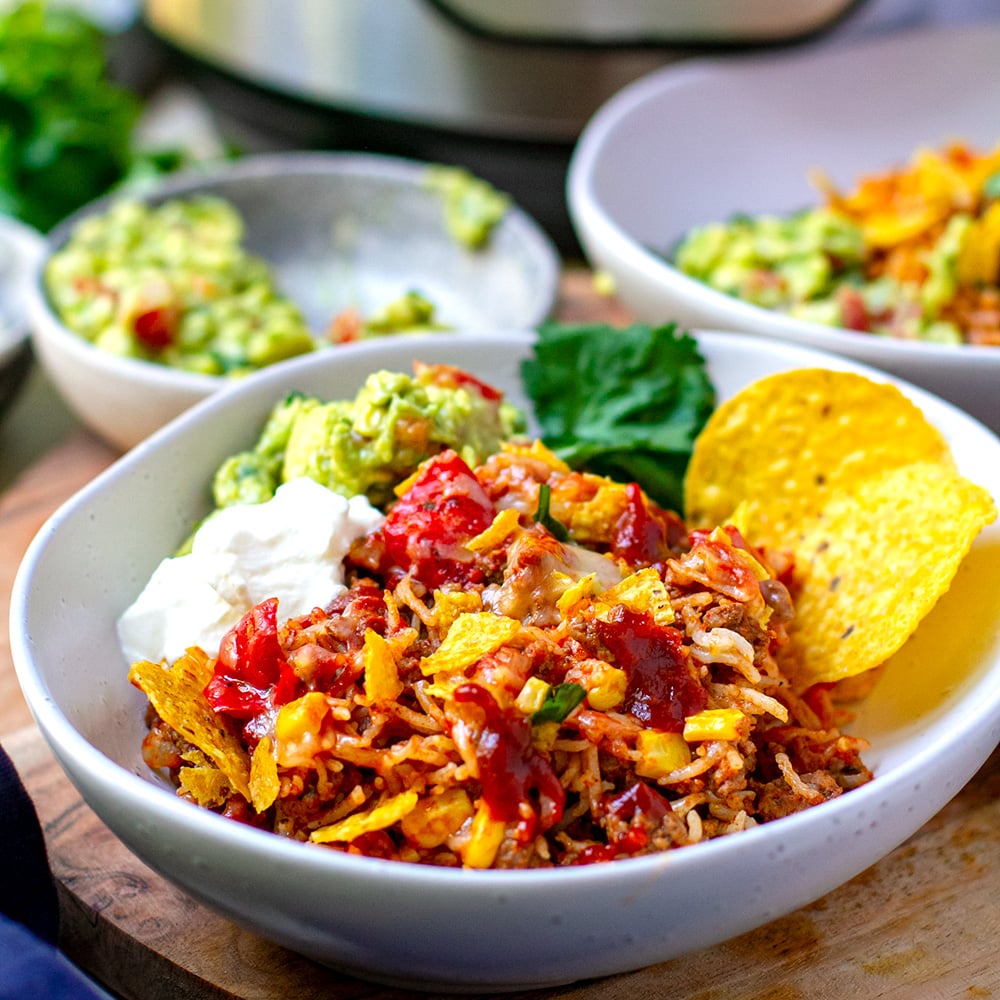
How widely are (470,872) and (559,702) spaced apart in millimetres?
271

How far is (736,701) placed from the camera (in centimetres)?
154

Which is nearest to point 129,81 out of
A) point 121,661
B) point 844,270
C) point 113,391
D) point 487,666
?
point 113,391

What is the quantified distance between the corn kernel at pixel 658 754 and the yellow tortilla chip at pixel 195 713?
49 centimetres

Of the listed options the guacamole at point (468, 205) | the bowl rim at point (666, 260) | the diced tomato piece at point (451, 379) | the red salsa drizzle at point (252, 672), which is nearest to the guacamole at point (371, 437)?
the diced tomato piece at point (451, 379)

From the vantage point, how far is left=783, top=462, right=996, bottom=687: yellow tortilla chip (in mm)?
1736

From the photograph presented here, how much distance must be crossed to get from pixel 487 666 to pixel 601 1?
7.97 ft

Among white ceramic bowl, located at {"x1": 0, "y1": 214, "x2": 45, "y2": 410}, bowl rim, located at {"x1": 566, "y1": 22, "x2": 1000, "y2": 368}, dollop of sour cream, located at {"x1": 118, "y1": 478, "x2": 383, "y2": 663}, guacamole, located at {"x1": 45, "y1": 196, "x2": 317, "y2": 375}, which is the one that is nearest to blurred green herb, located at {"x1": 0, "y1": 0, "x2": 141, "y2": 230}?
white ceramic bowl, located at {"x1": 0, "y1": 214, "x2": 45, "y2": 410}

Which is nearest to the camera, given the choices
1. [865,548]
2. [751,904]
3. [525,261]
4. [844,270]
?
[751,904]

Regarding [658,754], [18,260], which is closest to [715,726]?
[658,754]

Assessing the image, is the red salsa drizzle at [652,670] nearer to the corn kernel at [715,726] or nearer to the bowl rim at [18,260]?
the corn kernel at [715,726]

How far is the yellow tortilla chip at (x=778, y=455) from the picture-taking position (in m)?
2.02

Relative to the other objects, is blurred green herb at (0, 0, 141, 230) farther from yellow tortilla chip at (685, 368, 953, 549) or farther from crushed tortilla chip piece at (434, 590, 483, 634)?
crushed tortilla chip piece at (434, 590, 483, 634)

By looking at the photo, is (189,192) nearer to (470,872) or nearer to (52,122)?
(52,122)

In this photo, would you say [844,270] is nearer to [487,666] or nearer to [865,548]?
[865,548]
